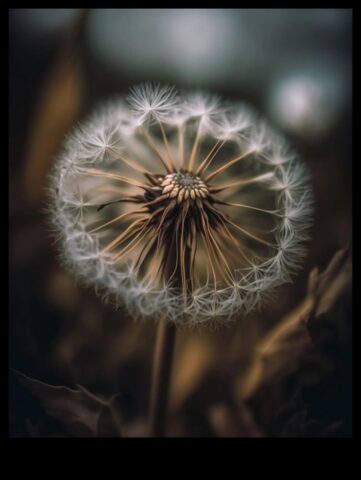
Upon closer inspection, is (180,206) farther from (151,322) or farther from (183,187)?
(151,322)

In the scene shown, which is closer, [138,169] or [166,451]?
[138,169]

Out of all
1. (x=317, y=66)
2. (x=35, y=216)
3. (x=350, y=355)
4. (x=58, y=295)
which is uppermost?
(x=317, y=66)

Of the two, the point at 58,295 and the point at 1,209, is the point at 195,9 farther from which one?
the point at 58,295

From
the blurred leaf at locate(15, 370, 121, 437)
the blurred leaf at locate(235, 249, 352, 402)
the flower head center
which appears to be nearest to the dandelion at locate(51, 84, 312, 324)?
the flower head center

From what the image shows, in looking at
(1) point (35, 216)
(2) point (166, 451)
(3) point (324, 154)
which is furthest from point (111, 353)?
(3) point (324, 154)

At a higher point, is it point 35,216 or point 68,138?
point 68,138
